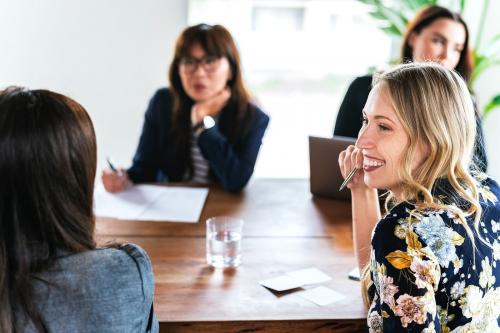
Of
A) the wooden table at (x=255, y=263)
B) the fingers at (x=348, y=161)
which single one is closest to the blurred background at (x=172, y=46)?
the wooden table at (x=255, y=263)

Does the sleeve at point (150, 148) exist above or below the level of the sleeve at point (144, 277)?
below

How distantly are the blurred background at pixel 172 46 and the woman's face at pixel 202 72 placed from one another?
0.99 meters

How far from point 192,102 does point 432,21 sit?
38.4 inches

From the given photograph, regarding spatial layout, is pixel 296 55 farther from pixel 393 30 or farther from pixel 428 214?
pixel 428 214

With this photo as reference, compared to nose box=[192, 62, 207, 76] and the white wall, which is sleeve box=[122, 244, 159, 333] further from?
the white wall

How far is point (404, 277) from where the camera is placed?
3.28ft

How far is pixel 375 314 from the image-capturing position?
1077 millimetres

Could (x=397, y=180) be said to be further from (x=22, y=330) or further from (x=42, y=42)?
(x=42, y=42)

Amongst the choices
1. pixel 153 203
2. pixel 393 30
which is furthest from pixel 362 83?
pixel 153 203

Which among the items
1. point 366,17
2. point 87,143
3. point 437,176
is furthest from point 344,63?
point 87,143

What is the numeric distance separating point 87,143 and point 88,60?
2328 millimetres

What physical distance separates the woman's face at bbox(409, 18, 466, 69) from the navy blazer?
25.7 inches

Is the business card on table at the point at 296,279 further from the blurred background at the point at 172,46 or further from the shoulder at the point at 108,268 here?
the blurred background at the point at 172,46

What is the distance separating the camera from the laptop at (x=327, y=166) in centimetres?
176
